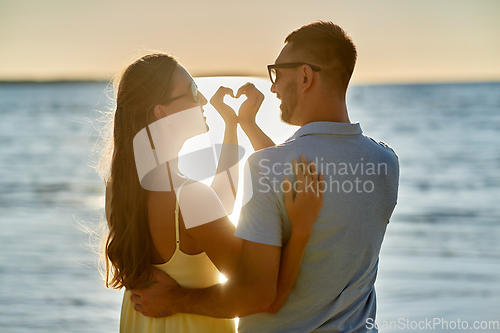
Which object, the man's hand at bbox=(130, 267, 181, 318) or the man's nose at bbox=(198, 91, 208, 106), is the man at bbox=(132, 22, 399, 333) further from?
the man's nose at bbox=(198, 91, 208, 106)

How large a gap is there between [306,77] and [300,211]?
0.66m

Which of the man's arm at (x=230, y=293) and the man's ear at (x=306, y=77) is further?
the man's ear at (x=306, y=77)

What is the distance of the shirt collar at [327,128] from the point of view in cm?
204

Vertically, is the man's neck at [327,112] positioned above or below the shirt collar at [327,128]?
above

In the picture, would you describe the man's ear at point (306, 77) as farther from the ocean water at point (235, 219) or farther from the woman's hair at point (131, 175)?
the woman's hair at point (131, 175)

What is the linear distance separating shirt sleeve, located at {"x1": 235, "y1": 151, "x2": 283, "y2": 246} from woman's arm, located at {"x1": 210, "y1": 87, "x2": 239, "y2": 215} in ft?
2.26

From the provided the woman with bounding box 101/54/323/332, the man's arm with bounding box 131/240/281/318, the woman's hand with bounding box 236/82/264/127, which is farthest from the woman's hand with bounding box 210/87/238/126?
the man's arm with bounding box 131/240/281/318

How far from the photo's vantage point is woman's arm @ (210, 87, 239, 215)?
2.66 meters

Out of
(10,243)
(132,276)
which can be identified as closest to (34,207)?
(10,243)

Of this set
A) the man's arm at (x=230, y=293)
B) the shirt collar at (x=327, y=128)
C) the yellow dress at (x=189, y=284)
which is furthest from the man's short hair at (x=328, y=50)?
the yellow dress at (x=189, y=284)

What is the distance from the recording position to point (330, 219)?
2.00m

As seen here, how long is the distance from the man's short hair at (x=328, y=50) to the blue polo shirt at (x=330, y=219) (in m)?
0.27

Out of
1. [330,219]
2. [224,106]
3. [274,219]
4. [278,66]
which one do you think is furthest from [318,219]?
[224,106]

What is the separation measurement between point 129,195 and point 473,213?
28.6 ft
